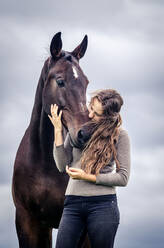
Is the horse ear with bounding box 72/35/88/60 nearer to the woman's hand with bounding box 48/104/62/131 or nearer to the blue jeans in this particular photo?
the woman's hand with bounding box 48/104/62/131

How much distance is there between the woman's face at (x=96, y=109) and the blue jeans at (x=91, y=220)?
0.79 m

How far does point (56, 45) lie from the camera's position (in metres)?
5.48

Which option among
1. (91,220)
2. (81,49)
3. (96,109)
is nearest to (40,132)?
(81,49)

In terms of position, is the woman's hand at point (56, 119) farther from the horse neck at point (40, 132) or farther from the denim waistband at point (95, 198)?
the denim waistband at point (95, 198)

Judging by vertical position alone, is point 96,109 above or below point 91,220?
above

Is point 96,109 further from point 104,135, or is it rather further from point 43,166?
point 43,166

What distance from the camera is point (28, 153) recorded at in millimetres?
5941

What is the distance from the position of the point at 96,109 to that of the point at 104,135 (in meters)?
0.30

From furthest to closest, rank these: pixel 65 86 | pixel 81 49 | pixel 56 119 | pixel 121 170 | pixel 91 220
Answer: pixel 81 49 → pixel 65 86 → pixel 56 119 → pixel 121 170 → pixel 91 220

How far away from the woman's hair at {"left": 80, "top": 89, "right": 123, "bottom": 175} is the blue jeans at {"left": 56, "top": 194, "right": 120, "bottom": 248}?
275 millimetres

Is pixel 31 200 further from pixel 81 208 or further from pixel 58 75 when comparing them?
pixel 81 208

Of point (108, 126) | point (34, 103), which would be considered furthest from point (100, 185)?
point (34, 103)

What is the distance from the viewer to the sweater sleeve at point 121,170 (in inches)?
148

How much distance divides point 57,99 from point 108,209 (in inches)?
73.2
